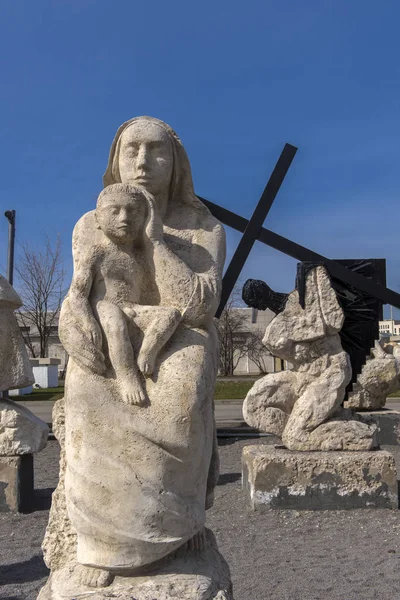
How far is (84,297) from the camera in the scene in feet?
9.47

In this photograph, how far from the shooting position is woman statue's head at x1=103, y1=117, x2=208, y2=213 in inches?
126

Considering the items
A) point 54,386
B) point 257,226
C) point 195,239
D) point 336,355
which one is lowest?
point 54,386

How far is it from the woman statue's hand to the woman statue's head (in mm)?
222

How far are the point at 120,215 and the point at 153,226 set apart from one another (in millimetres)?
159

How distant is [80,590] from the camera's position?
266cm

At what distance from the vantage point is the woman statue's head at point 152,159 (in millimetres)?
3209

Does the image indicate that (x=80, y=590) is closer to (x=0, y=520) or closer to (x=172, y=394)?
(x=172, y=394)

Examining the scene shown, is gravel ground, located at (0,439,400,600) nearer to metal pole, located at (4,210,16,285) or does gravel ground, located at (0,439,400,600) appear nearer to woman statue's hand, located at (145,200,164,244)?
woman statue's hand, located at (145,200,164,244)

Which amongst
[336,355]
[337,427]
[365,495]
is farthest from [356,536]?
[336,355]

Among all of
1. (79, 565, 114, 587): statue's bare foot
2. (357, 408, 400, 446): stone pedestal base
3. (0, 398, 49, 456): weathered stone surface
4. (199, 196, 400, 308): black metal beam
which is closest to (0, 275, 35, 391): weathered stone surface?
(0, 398, 49, 456): weathered stone surface

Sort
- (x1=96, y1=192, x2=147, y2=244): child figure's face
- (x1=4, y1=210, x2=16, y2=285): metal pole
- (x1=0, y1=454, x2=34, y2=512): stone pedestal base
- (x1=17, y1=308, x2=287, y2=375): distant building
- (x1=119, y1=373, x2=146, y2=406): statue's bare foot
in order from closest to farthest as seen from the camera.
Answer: (x1=119, y1=373, x2=146, y2=406): statue's bare foot, (x1=96, y1=192, x2=147, y2=244): child figure's face, (x1=0, y1=454, x2=34, y2=512): stone pedestal base, (x1=4, y1=210, x2=16, y2=285): metal pole, (x1=17, y1=308, x2=287, y2=375): distant building

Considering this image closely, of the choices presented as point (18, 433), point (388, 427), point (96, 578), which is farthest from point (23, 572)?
point (388, 427)

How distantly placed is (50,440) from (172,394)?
914 centimetres

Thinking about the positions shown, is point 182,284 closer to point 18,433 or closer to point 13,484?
point 18,433
